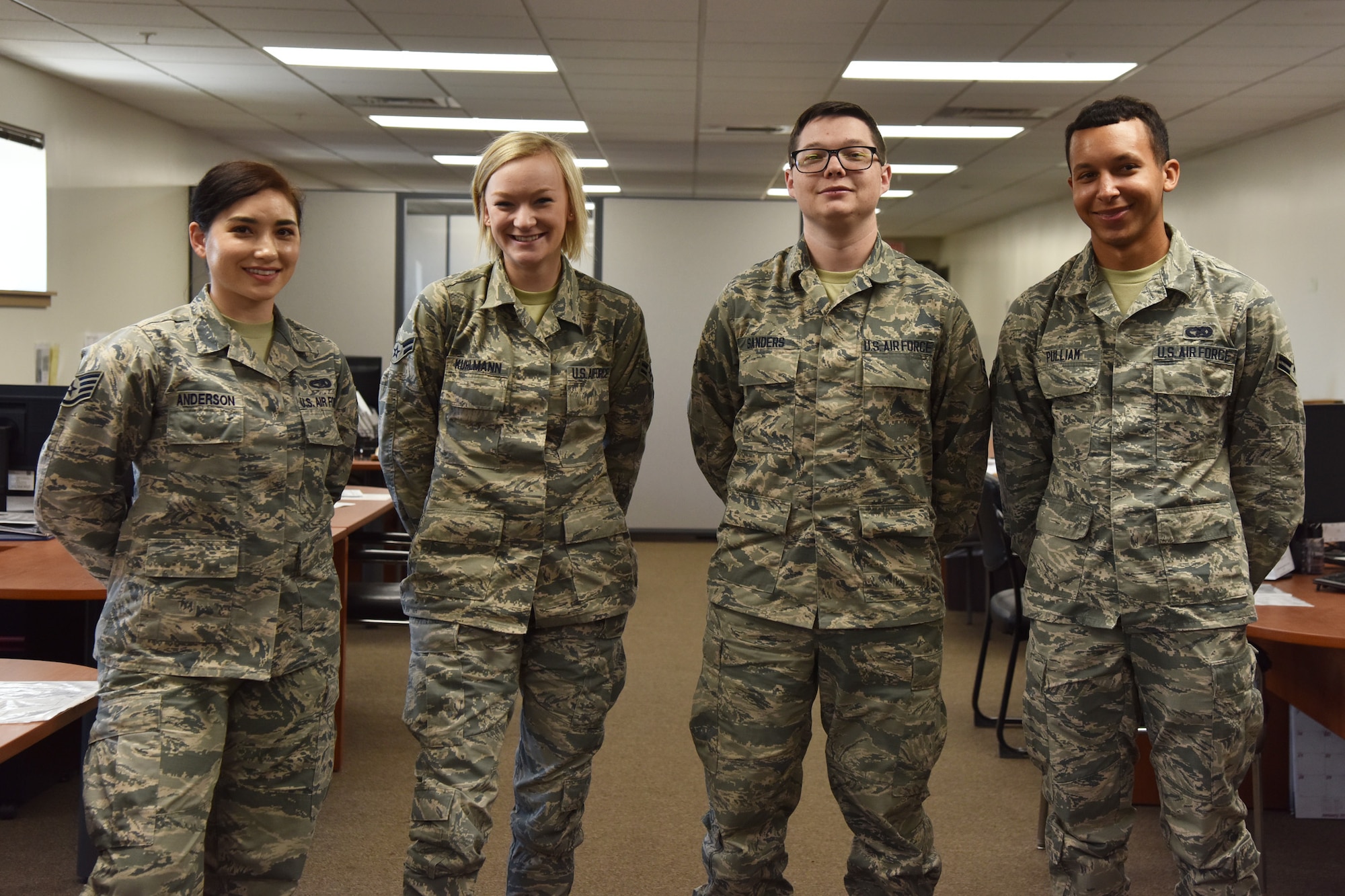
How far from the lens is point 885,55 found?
268 inches

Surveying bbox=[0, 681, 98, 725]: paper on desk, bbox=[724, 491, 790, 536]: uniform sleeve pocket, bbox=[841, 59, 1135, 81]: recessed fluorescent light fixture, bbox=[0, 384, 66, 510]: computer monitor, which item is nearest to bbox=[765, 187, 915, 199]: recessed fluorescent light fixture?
bbox=[841, 59, 1135, 81]: recessed fluorescent light fixture

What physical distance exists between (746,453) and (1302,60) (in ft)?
21.0

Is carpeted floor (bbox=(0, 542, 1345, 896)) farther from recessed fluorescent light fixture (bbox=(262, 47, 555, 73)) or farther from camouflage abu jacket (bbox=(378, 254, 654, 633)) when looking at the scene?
recessed fluorescent light fixture (bbox=(262, 47, 555, 73))

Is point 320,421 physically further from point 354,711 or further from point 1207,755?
point 354,711

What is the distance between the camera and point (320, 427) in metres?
1.98

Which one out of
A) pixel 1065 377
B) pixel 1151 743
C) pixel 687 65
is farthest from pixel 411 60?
pixel 1151 743

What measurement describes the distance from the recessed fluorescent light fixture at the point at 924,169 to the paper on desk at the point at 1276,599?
27.4 ft

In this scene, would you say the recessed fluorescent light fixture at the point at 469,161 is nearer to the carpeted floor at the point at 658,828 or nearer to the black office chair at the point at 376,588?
the black office chair at the point at 376,588

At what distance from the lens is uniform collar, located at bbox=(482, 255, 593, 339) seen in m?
2.08

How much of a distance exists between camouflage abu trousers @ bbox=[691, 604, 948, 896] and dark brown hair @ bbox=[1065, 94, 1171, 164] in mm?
980

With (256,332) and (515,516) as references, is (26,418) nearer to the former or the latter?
(256,332)

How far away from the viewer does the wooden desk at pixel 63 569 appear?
2.58 m

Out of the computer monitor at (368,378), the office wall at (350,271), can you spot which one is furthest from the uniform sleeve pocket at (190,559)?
the office wall at (350,271)

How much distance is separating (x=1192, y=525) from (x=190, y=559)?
1.74 meters
